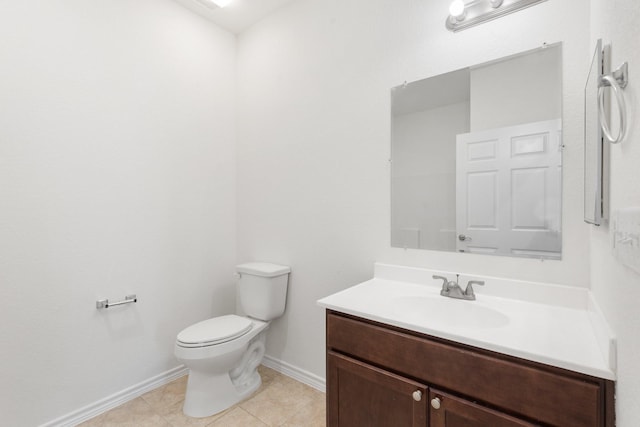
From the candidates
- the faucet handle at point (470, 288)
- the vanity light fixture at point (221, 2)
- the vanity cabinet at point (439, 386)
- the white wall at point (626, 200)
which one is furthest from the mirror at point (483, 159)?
the vanity light fixture at point (221, 2)

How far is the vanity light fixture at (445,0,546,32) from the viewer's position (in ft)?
4.38

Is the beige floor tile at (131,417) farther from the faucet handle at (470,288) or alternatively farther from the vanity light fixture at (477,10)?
the vanity light fixture at (477,10)

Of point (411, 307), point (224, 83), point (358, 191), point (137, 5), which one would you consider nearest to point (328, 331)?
point (411, 307)

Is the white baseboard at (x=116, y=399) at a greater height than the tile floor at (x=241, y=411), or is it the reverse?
the white baseboard at (x=116, y=399)

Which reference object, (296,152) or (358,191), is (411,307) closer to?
(358,191)

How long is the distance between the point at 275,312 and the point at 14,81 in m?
1.92

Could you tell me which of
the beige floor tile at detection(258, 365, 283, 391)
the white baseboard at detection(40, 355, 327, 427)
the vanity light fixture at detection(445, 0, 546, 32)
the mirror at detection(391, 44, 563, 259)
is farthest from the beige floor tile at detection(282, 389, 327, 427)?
the vanity light fixture at detection(445, 0, 546, 32)

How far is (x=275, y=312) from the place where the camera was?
2.14m

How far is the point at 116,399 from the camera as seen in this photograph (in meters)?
1.86

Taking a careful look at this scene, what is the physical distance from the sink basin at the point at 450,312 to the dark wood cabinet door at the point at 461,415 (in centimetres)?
27

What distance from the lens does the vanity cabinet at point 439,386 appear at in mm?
821

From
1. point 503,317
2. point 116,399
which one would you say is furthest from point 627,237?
point 116,399

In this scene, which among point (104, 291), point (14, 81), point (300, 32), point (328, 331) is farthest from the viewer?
point (300, 32)

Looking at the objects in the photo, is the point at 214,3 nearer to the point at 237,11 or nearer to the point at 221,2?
the point at 221,2
